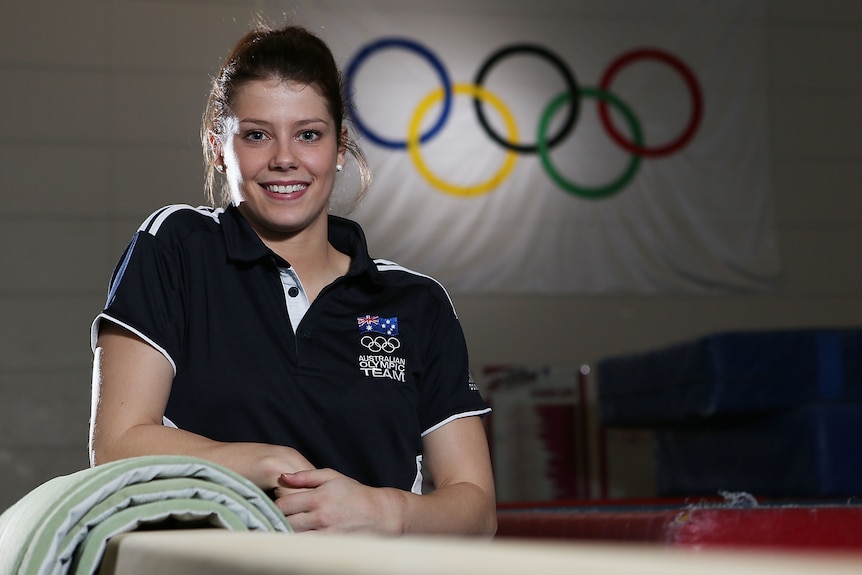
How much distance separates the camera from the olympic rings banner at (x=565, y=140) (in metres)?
5.70

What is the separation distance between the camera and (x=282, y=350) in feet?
4.55

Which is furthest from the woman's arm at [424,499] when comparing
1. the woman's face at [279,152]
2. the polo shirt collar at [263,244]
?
the woman's face at [279,152]

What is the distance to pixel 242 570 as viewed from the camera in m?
0.43

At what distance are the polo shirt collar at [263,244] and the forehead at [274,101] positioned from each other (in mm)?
135

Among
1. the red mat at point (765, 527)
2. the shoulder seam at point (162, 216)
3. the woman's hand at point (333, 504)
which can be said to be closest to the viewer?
the woman's hand at point (333, 504)

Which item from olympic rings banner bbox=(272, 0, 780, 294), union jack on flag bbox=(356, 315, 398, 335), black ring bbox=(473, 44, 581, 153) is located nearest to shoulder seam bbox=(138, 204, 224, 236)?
union jack on flag bbox=(356, 315, 398, 335)

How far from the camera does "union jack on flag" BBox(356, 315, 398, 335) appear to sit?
4.77 ft

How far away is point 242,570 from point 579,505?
102 inches

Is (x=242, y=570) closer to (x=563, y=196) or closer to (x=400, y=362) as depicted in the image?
(x=400, y=362)

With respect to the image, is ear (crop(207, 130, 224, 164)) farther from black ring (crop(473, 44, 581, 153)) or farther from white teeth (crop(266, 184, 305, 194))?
black ring (crop(473, 44, 581, 153))

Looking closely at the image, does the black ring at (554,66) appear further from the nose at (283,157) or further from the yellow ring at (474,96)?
the nose at (283,157)

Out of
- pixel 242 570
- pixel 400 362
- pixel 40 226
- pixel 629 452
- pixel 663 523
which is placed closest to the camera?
pixel 242 570

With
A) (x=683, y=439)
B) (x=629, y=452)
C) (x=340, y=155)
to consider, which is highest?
(x=340, y=155)

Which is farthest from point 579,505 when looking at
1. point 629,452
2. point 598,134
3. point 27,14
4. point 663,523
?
point 27,14
